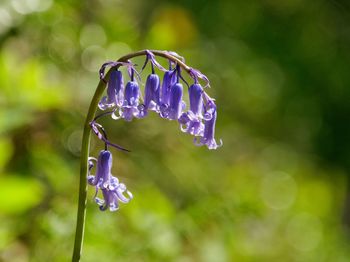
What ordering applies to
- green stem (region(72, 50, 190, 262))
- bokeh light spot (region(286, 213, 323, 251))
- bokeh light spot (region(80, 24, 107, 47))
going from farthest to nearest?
bokeh light spot (region(286, 213, 323, 251)) → bokeh light spot (region(80, 24, 107, 47)) → green stem (region(72, 50, 190, 262))

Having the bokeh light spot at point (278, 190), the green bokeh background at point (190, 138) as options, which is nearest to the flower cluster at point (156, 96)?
the green bokeh background at point (190, 138)

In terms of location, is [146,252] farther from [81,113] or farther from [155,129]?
[155,129]

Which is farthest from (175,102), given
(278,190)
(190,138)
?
(278,190)

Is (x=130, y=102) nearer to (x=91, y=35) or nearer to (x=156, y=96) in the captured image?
(x=156, y=96)

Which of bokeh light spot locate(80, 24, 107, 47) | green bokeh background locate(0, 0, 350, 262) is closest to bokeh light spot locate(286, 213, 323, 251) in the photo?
green bokeh background locate(0, 0, 350, 262)

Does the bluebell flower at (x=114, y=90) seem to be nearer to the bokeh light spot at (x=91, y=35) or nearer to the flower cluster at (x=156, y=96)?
the flower cluster at (x=156, y=96)

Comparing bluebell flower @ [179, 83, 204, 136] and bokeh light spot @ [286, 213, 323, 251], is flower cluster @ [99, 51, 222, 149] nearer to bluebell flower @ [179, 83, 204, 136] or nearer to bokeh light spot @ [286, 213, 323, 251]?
bluebell flower @ [179, 83, 204, 136]
